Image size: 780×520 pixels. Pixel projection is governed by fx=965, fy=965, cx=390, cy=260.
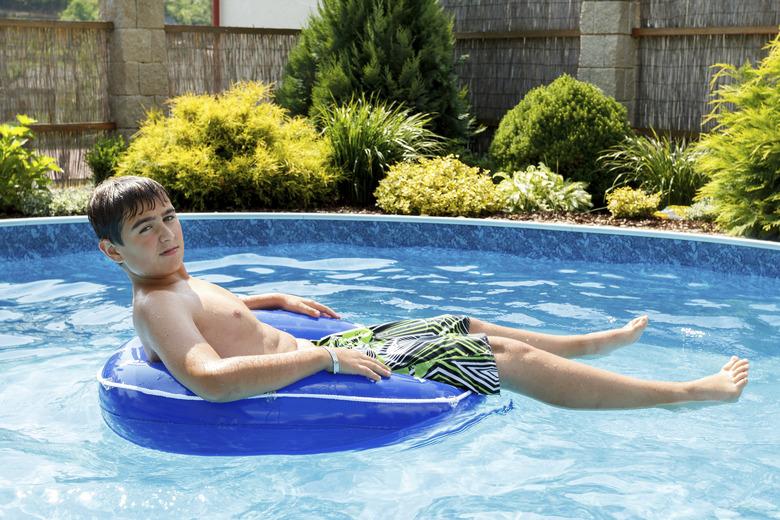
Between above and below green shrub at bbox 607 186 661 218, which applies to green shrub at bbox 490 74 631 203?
above

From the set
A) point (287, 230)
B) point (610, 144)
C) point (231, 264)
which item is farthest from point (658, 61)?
point (231, 264)

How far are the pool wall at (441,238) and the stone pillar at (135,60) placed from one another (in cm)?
355

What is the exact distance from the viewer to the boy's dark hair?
362 cm

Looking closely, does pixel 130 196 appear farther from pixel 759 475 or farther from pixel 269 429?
pixel 759 475

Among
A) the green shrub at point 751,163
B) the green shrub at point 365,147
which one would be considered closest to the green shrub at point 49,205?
the green shrub at point 365,147

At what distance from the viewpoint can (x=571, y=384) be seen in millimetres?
3971

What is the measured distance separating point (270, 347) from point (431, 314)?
2.57m

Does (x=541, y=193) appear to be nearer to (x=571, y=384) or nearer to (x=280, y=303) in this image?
(x=280, y=303)

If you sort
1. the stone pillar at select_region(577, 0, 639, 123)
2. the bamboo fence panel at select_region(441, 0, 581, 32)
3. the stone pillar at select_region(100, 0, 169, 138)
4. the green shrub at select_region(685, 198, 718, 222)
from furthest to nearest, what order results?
the bamboo fence panel at select_region(441, 0, 581, 32), the stone pillar at select_region(100, 0, 169, 138), the stone pillar at select_region(577, 0, 639, 123), the green shrub at select_region(685, 198, 718, 222)

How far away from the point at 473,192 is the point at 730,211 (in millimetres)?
2417

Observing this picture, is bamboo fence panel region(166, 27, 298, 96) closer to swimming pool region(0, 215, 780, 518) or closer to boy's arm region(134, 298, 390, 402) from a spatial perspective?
swimming pool region(0, 215, 780, 518)

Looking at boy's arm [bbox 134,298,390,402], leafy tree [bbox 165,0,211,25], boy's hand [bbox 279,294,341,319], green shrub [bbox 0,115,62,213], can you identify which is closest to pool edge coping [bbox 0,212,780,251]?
green shrub [bbox 0,115,62,213]

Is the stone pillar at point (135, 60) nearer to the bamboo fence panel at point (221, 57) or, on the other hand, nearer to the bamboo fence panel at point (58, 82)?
the bamboo fence panel at point (58, 82)

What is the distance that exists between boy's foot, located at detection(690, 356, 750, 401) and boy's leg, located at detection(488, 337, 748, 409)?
0.4 inches
